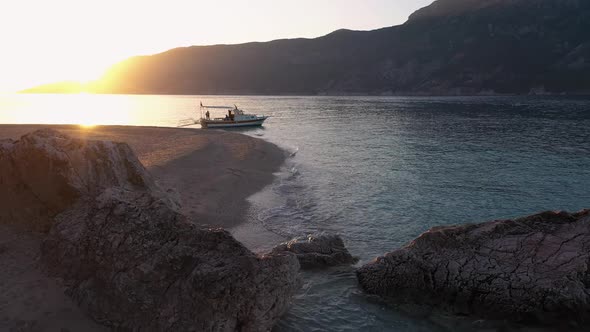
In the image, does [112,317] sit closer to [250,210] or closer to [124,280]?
[124,280]

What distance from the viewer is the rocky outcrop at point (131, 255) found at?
8.26 metres

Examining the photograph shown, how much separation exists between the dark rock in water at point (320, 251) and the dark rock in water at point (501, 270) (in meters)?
1.65

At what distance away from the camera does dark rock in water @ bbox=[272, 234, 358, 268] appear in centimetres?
1345

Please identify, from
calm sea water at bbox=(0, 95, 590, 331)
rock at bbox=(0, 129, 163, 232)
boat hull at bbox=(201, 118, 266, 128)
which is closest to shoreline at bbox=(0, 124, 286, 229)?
calm sea water at bbox=(0, 95, 590, 331)

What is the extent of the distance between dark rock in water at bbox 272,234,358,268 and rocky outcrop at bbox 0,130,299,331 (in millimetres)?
3794

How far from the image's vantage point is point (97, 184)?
11.4 m

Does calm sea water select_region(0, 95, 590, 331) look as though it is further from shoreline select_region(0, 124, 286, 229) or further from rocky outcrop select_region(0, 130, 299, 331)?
rocky outcrop select_region(0, 130, 299, 331)

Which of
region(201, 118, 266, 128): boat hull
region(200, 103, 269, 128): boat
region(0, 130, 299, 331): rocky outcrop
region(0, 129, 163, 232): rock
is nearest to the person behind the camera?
region(0, 130, 299, 331): rocky outcrop

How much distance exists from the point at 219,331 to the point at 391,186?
1904 centimetres

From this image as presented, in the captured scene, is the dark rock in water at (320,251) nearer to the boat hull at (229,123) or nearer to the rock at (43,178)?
the rock at (43,178)

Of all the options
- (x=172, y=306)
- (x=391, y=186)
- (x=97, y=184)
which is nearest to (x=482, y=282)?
(x=172, y=306)

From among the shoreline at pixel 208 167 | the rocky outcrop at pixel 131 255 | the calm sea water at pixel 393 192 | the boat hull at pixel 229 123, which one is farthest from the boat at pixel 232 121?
the rocky outcrop at pixel 131 255

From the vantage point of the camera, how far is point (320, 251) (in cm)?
1384

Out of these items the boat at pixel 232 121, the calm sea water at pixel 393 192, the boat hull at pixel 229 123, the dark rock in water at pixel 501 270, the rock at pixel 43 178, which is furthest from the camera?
the boat at pixel 232 121
